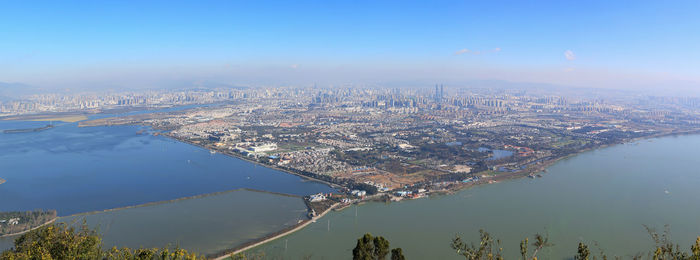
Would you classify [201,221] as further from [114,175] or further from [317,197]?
[114,175]

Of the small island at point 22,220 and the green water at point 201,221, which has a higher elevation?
the small island at point 22,220

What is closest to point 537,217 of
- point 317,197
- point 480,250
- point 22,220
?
point 317,197

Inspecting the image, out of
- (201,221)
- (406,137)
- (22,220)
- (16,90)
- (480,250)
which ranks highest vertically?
(16,90)

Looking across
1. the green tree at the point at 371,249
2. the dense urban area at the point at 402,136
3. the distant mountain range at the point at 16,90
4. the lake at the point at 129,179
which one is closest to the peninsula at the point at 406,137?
the dense urban area at the point at 402,136

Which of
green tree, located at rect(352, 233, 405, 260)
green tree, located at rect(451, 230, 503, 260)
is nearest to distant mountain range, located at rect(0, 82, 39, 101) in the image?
green tree, located at rect(352, 233, 405, 260)

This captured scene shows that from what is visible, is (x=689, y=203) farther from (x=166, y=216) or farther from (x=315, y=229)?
(x=166, y=216)

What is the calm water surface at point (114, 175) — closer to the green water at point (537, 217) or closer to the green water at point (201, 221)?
the green water at point (201, 221)

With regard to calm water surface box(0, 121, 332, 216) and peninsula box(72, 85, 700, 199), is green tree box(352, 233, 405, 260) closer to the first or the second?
peninsula box(72, 85, 700, 199)

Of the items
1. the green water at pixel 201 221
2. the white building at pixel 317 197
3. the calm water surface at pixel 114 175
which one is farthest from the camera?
the calm water surface at pixel 114 175
